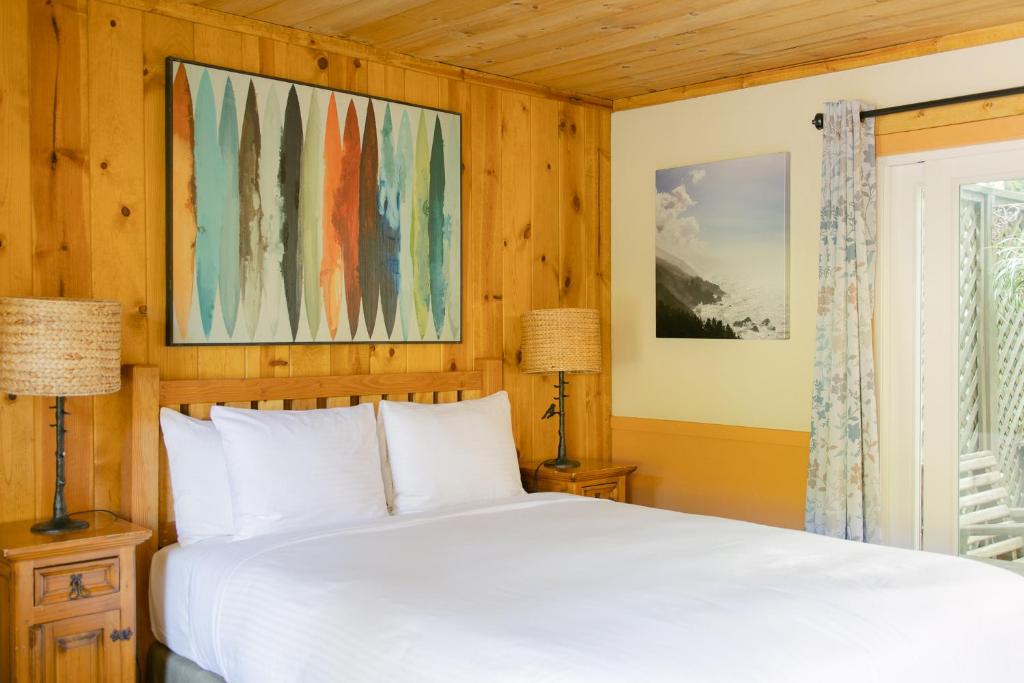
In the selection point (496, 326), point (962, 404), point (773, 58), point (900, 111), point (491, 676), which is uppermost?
point (773, 58)

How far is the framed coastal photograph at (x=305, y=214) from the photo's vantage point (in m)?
3.41

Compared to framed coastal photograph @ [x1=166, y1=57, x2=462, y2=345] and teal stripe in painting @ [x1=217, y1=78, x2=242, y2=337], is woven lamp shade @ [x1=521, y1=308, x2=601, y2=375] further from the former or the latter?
teal stripe in painting @ [x1=217, y1=78, x2=242, y2=337]

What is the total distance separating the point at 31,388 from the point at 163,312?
682 mm

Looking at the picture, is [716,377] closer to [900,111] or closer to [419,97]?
[900,111]

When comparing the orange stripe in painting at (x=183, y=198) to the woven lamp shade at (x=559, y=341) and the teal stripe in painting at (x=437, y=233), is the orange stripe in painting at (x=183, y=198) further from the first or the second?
the woven lamp shade at (x=559, y=341)

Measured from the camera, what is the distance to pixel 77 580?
2.72m

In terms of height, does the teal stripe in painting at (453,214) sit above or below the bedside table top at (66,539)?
above

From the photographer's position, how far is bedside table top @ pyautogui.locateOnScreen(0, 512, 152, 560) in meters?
2.61

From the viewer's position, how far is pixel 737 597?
92.5 inches

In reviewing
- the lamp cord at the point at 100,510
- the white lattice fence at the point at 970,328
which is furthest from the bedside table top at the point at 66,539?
the white lattice fence at the point at 970,328

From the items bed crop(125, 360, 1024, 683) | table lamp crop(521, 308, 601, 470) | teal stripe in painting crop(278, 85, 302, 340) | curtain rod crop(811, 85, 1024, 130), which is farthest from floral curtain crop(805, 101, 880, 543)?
teal stripe in painting crop(278, 85, 302, 340)

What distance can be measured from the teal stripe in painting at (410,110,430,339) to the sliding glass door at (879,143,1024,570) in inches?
76.1

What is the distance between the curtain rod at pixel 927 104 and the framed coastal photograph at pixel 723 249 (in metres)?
0.25

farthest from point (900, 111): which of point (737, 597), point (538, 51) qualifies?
point (737, 597)
